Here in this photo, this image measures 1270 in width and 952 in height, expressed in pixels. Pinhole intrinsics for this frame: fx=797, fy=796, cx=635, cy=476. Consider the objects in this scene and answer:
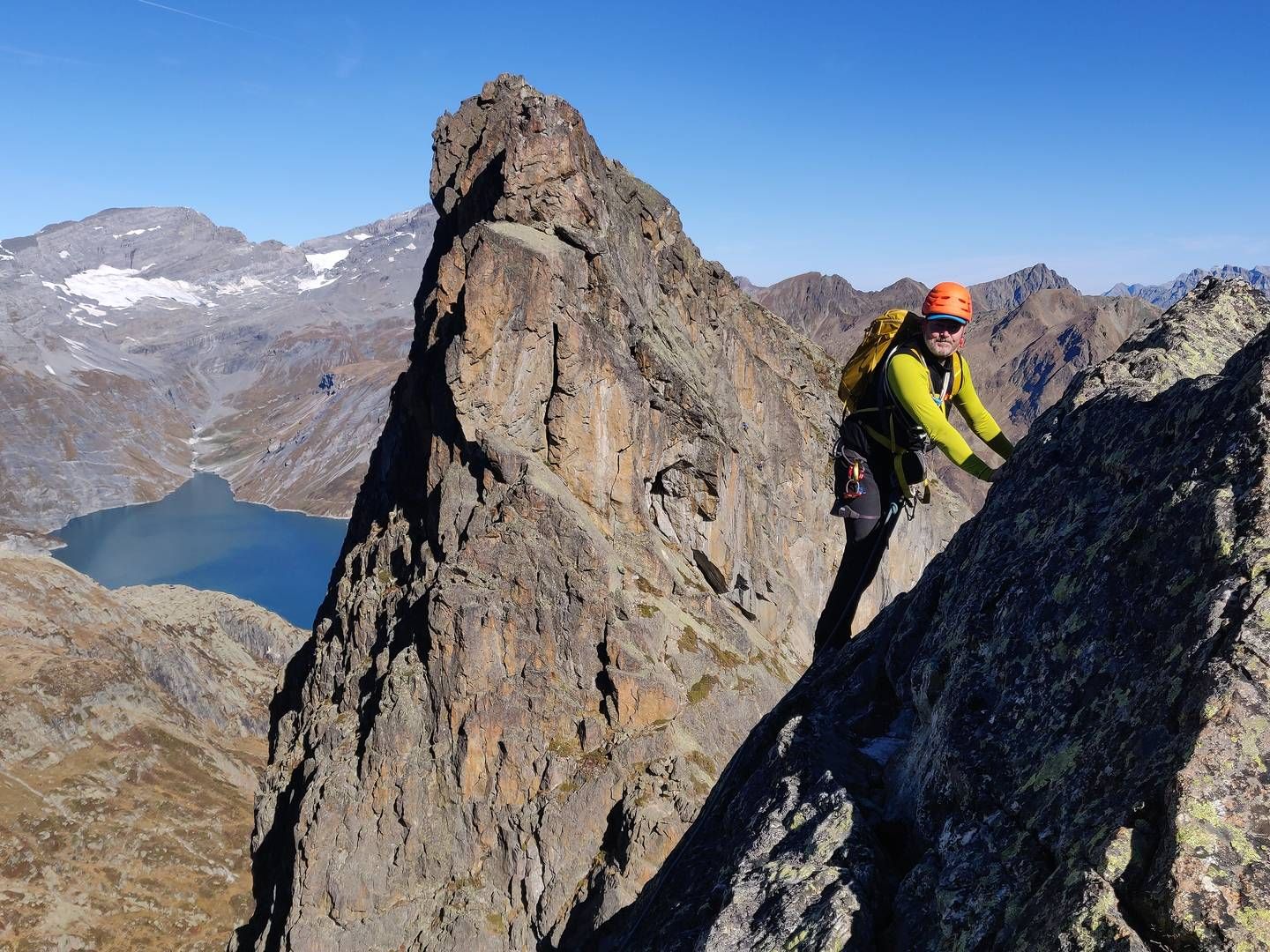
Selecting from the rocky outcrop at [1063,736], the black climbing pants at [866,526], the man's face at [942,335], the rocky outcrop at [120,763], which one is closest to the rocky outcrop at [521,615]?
the rocky outcrop at [120,763]

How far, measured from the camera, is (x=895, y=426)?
10859 millimetres

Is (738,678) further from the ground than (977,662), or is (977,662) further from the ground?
(977,662)

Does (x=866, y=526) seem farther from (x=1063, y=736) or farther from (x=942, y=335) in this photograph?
(x=1063, y=736)

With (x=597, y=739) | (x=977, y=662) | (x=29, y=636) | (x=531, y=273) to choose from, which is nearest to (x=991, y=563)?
(x=977, y=662)

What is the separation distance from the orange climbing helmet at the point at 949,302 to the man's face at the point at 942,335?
71 millimetres

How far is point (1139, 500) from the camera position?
22.6 ft

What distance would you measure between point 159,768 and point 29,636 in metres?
24.3

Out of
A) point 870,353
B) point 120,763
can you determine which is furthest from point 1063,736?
point 120,763

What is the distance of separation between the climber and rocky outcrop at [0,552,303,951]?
70.3 m

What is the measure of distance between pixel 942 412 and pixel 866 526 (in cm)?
260

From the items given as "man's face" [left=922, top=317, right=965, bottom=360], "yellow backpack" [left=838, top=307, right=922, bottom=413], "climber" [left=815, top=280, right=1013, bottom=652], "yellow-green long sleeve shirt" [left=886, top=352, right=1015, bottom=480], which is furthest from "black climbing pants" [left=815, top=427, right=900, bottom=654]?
"man's face" [left=922, top=317, right=965, bottom=360]

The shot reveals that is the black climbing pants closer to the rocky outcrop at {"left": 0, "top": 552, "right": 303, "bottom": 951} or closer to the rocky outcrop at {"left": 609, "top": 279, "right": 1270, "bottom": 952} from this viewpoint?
the rocky outcrop at {"left": 609, "top": 279, "right": 1270, "bottom": 952}

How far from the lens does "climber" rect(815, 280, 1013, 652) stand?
367 inches

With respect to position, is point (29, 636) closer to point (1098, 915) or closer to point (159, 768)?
point (159, 768)
